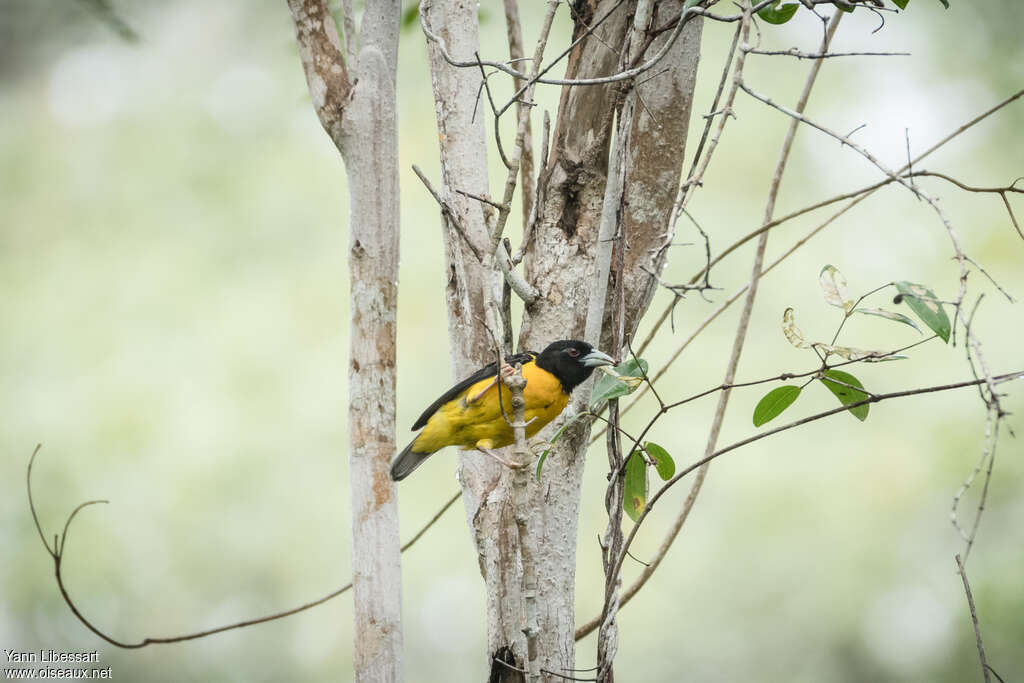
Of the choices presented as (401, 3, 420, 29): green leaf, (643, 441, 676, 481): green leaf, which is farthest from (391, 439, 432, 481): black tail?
(401, 3, 420, 29): green leaf

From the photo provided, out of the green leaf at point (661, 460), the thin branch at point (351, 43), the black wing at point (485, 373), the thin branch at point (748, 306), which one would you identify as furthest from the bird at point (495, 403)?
the thin branch at point (351, 43)

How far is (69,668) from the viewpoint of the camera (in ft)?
14.1

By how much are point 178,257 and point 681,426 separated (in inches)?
140

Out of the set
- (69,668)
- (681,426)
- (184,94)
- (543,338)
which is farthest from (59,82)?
(543,338)

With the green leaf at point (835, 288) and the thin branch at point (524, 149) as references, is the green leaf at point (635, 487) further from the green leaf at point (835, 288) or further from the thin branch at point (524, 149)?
the thin branch at point (524, 149)

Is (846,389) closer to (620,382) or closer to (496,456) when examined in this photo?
(620,382)

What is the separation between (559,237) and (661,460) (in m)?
0.62

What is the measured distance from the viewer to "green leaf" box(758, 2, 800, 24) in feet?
6.38

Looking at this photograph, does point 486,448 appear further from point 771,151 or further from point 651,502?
point 771,151

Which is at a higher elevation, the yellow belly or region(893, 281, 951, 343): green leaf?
region(893, 281, 951, 343): green leaf

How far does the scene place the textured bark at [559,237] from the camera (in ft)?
6.64

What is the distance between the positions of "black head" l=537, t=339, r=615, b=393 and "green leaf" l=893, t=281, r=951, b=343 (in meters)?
0.69

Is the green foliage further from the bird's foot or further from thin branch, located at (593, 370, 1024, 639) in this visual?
thin branch, located at (593, 370, 1024, 639)

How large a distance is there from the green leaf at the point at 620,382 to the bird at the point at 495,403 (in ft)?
0.75
